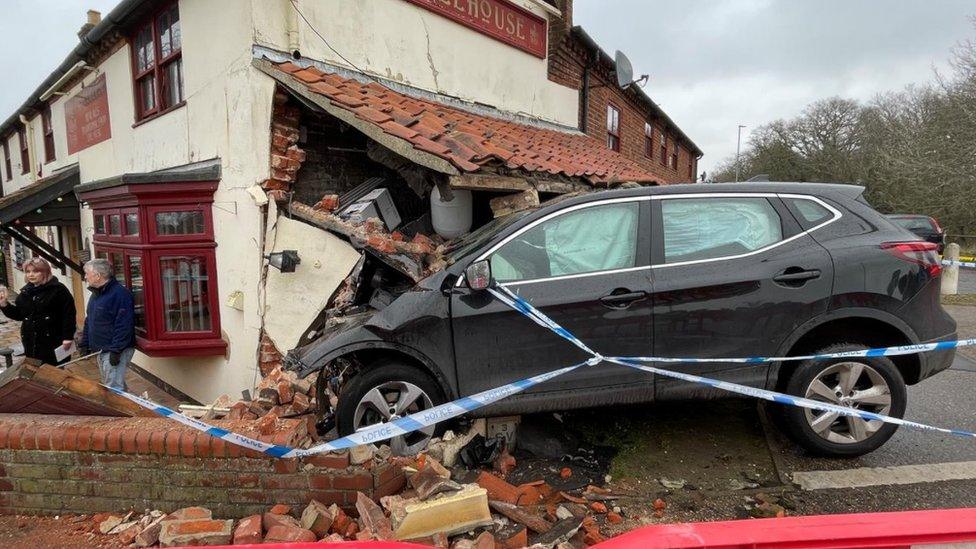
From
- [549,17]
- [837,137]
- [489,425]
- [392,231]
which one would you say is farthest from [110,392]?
[837,137]

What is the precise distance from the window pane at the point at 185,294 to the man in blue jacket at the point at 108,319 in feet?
2.03

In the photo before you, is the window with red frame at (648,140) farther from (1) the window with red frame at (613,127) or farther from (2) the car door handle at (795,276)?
(2) the car door handle at (795,276)

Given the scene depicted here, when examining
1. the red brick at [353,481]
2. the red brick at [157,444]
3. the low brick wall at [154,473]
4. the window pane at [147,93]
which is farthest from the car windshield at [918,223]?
the red brick at [157,444]

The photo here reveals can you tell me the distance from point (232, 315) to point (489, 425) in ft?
12.2

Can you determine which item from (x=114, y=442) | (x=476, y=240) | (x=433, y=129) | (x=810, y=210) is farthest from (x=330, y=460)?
(x=433, y=129)

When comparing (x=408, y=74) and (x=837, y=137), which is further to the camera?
(x=837, y=137)

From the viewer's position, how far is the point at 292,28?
5.50 m

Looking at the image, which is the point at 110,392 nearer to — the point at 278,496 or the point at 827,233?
the point at 278,496

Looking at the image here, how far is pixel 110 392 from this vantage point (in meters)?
3.30

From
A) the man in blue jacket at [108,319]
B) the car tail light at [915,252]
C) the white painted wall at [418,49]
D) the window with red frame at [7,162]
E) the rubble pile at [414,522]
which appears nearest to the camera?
the rubble pile at [414,522]

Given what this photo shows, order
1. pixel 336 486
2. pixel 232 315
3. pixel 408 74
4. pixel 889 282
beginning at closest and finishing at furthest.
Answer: pixel 336 486
pixel 889 282
pixel 232 315
pixel 408 74

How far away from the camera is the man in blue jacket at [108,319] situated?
5383 millimetres

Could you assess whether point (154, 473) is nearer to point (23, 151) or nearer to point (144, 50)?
point (144, 50)

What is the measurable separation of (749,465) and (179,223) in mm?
6160
